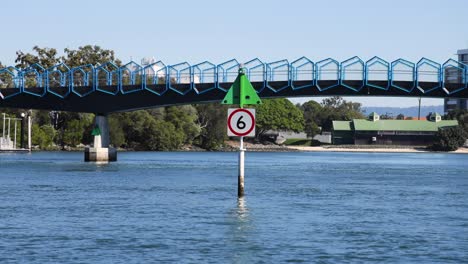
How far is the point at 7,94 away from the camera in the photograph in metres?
116

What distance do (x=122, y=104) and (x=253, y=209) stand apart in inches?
2747

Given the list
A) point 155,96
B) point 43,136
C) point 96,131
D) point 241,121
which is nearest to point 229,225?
point 241,121

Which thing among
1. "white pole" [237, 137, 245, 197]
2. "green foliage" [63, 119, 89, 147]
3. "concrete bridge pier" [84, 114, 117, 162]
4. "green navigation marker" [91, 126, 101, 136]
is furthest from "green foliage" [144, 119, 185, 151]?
"white pole" [237, 137, 245, 197]

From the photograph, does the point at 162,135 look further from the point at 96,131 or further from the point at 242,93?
the point at 242,93

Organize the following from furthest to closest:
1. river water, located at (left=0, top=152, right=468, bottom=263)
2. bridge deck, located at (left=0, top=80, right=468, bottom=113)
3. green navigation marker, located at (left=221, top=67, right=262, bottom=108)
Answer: bridge deck, located at (left=0, top=80, right=468, bottom=113)
green navigation marker, located at (left=221, top=67, right=262, bottom=108)
river water, located at (left=0, top=152, right=468, bottom=263)

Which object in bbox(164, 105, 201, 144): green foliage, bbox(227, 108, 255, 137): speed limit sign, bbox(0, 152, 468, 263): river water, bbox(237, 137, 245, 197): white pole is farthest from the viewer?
bbox(164, 105, 201, 144): green foliage

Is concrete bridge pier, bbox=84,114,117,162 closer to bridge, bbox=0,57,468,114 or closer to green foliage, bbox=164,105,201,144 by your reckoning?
bridge, bbox=0,57,468,114

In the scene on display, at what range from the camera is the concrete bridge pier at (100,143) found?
11550cm

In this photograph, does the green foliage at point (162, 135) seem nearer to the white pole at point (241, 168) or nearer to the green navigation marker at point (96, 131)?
the green navigation marker at point (96, 131)

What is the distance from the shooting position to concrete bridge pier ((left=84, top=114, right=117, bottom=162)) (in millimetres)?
115500

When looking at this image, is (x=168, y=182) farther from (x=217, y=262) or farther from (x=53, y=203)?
(x=217, y=262)

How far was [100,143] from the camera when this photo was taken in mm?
117812

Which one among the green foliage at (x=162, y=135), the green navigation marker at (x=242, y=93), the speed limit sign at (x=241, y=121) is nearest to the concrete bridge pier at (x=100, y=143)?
the green foliage at (x=162, y=135)

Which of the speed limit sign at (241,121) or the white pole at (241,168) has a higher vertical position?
the speed limit sign at (241,121)
